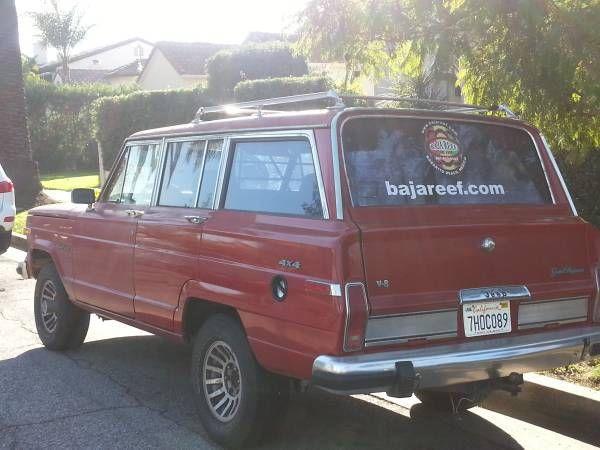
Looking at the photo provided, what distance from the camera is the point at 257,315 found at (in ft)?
13.4

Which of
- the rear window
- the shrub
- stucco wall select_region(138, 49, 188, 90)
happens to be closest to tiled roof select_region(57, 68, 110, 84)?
stucco wall select_region(138, 49, 188, 90)

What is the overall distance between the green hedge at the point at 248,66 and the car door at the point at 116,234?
16124 mm

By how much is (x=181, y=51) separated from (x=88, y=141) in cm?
2005

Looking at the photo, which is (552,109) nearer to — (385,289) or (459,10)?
(459,10)

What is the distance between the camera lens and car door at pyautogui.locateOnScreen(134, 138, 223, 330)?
15.5 ft

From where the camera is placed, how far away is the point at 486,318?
4.05 metres

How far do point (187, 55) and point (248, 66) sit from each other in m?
27.1

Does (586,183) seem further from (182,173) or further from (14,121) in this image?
(14,121)

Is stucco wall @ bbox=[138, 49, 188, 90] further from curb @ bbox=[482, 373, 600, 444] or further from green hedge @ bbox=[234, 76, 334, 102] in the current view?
curb @ bbox=[482, 373, 600, 444]

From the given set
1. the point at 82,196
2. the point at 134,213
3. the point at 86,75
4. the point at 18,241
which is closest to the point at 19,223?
the point at 18,241

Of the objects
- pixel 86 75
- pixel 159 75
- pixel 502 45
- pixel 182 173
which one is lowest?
pixel 182 173

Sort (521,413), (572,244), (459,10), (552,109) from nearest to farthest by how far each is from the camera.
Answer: (572,244), (521,413), (459,10), (552,109)

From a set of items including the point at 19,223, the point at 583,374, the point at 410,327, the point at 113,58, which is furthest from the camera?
the point at 113,58

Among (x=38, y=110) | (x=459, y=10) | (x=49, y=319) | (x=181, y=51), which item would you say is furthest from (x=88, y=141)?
(x=459, y=10)
